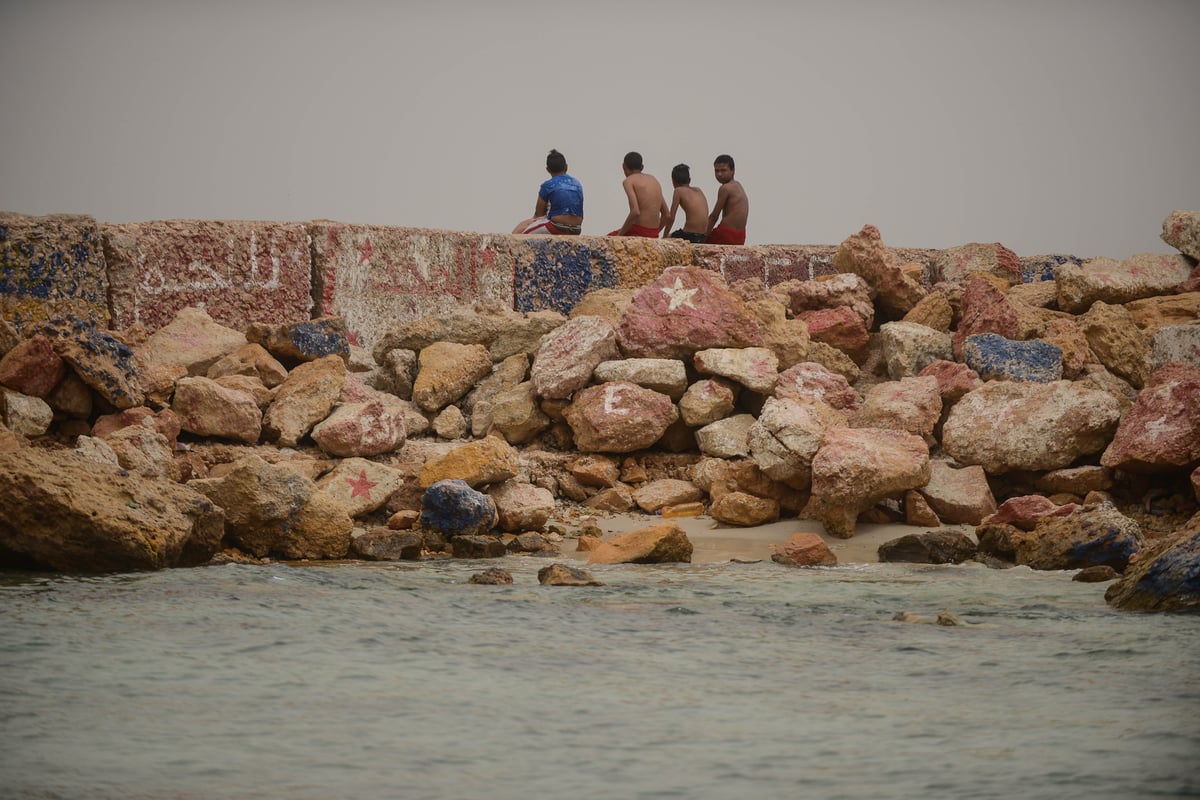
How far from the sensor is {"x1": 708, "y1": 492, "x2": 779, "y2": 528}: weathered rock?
5668 mm

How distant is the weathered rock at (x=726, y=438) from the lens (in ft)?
20.4

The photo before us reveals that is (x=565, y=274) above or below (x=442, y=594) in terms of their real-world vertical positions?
above

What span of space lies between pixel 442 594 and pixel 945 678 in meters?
1.70

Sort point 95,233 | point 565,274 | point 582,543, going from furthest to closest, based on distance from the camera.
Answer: point 565,274, point 95,233, point 582,543

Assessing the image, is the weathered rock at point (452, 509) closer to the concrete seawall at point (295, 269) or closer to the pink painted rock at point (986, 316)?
the concrete seawall at point (295, 269)

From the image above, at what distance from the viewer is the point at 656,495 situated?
603cm

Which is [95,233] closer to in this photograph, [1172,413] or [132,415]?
[132,415]

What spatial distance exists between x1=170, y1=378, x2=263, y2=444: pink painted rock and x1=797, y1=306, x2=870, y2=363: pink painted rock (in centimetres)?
312

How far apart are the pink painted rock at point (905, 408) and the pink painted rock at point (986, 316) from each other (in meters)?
0.82

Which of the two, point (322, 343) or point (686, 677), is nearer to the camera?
point (686, 677)

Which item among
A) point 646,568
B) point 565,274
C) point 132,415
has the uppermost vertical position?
point 565,274

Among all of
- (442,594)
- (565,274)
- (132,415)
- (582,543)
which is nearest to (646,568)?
(582,543)

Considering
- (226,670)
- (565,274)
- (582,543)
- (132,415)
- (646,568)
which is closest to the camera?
(226,670)

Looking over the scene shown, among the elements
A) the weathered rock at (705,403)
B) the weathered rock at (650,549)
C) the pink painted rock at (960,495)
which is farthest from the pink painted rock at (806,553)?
the weathered rock at (705,403)
